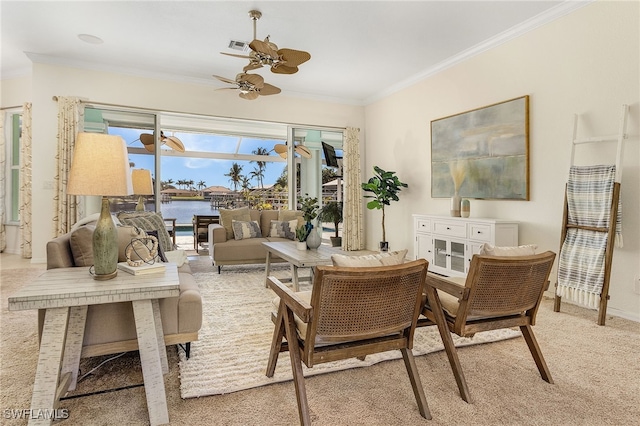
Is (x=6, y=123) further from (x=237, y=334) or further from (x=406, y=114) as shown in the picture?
(x=406, y=114)

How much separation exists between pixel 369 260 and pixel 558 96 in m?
3.21

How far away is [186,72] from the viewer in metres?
5.53

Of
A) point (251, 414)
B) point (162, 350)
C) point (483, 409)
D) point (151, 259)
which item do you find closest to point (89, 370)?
point (162, 350)

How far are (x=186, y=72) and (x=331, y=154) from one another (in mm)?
3076

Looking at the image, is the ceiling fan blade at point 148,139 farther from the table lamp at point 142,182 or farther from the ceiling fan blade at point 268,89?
the ceiling fan blade at point 268,89

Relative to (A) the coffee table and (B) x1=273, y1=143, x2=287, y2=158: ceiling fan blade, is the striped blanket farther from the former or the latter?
(B) x1=273, y1=143, x2=287, y2=158: ceiling fan blade

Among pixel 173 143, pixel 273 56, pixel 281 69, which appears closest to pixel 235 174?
pixel 173 143

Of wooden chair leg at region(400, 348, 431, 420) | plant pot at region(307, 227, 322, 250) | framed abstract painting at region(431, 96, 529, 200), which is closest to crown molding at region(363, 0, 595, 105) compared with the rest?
framed abstract painting at region(431, 96, 529, 200)

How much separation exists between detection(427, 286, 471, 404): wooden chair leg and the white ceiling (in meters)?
3.00

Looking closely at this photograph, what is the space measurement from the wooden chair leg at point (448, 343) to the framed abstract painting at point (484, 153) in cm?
265

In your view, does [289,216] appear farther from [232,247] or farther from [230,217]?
[232,247]

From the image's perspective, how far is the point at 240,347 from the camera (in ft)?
7.82

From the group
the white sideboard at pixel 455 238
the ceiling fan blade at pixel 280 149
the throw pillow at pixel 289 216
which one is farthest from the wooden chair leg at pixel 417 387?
the ceiling fan blade at pixel 280 149

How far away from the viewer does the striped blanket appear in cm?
297
